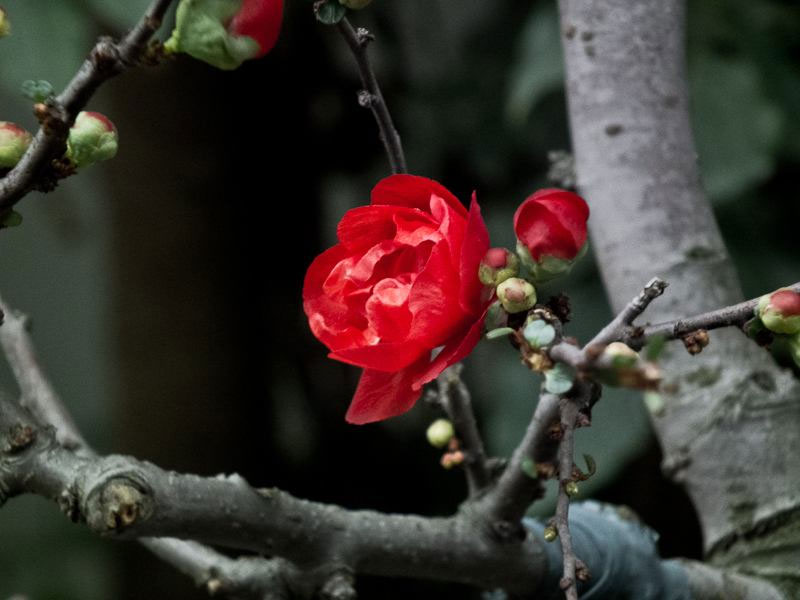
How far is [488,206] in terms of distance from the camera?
1.05 metres

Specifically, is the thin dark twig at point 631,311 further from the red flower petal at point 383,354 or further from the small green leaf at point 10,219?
the small green leaf at point 10,219

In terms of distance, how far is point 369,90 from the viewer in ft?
1.12

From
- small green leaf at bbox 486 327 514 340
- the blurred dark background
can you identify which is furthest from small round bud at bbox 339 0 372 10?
the blurred dark background

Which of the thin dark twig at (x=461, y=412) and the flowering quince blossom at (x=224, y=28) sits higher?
the flowering quince blossom at (x=224, y=28)

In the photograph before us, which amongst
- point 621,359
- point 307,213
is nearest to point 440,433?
point 621,359

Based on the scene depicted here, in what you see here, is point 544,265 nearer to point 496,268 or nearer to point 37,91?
point 496,268

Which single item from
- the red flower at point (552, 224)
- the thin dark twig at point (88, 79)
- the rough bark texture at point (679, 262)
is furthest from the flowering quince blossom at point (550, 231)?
the rough bark texture at point (679, 262)

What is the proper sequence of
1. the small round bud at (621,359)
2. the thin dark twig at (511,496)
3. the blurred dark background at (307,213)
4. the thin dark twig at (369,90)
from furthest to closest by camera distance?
the blurred dark background at (307,213) < the thin dark twig at (511,496) < the thin dark twig at (369,90) < the small round bud at (621,359)

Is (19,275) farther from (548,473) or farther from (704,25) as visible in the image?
(548,473)

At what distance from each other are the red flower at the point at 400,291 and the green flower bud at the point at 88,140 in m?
0.08

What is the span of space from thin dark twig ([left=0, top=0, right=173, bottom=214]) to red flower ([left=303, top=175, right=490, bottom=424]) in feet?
0.29

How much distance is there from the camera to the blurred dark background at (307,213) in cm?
96

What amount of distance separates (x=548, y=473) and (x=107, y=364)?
2.65 ft

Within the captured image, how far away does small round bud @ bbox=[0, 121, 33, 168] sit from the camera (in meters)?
0.31
